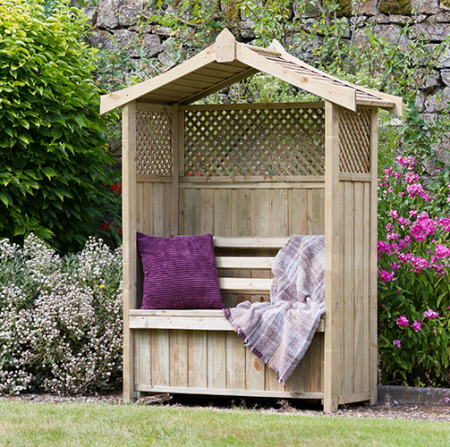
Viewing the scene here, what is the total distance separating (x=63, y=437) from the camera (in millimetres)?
3670

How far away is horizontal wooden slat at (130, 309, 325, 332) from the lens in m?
4.70

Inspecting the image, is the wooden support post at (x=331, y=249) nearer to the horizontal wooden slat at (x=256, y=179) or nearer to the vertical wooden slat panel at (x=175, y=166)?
the horizontal wooden slat at (x=256, y=179)

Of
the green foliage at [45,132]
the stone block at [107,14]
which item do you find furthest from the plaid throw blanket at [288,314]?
the stone block at [107,14]

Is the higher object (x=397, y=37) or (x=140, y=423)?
(x=397, y=37)

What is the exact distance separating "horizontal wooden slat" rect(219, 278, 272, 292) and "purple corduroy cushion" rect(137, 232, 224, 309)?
0.13 metres

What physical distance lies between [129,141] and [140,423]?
6.44ft

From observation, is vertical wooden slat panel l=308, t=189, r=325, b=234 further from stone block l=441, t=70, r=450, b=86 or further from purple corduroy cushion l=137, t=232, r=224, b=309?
stone block l=441, t=70, r=450, b=86

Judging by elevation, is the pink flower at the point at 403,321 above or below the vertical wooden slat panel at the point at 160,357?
above

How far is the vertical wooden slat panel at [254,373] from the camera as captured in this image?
4695 millimetres

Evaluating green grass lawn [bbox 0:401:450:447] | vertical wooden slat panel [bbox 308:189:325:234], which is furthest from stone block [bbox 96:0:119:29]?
green grass lawn [bbox 0:401:450:447]

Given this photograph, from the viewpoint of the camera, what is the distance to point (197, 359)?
15.8ft

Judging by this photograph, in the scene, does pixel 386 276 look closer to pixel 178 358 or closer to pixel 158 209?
pixel 178 358

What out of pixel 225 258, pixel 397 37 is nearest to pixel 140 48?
pixel 397 37

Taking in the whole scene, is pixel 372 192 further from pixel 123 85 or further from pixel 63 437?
pixel 123 85
